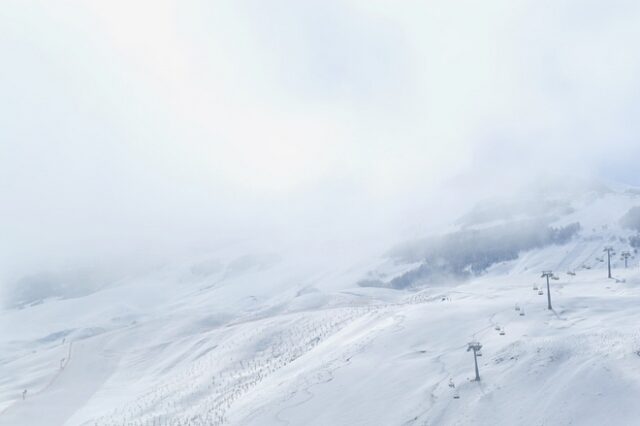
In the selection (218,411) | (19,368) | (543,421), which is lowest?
(19,368)

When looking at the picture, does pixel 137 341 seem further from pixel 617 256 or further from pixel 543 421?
pixel 617 256

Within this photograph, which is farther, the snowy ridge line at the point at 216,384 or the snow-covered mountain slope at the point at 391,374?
the snowy ridge line at the point at 216,384

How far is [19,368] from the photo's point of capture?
4213 inches

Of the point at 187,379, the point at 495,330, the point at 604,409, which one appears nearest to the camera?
the point at 604,409

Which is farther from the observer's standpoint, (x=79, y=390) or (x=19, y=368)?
(x=19, y=368)

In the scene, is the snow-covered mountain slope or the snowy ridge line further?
the snowy ridge line

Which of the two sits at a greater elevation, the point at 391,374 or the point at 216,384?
the point at 391,374

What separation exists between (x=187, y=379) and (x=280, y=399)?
28.7 meters

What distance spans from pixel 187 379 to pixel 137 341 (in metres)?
44.4

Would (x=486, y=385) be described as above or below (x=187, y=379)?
above

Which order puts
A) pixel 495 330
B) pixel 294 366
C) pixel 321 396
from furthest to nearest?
1. pixel 294 366
2. pixel 495 330
3. pixel 321 396

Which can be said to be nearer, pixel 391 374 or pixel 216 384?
pixel 391 374

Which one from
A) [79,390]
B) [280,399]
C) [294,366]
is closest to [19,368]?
[79,390]

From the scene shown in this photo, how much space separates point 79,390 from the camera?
78.5 metres
